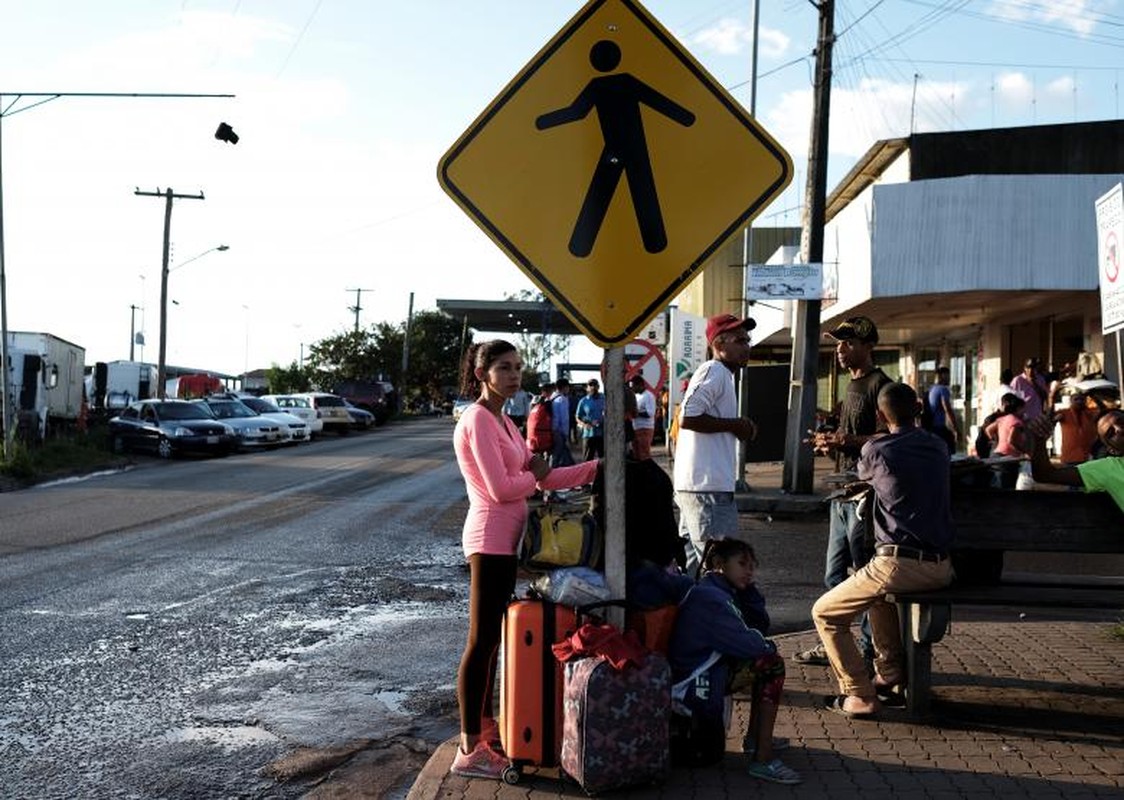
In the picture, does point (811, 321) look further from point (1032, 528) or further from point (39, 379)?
point (39, 379)

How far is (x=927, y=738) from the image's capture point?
5.39m

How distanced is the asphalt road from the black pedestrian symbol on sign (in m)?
2.53

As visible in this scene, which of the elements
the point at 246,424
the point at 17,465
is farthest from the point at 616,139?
the point at 246,424

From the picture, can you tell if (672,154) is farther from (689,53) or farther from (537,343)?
(537,343)

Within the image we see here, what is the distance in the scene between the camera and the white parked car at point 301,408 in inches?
1631

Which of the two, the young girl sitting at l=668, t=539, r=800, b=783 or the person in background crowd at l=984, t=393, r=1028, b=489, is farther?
the person in background crowd at l=984, t=393, r=1028, b=489

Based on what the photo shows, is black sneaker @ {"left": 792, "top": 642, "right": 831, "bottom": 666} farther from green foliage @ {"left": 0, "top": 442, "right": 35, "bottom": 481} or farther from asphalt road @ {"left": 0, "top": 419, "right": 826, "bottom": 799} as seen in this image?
green foliage @ {"left": 0, "top": 442, "right": 35, "bottom": 481}

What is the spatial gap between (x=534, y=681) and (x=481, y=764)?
44 centimetres

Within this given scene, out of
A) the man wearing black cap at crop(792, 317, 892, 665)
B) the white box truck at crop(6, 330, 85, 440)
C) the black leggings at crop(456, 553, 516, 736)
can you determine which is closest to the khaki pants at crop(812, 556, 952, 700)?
the man wearing black cap at crop(792, 317, 892, 665)

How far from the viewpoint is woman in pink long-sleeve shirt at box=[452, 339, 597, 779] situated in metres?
4.78

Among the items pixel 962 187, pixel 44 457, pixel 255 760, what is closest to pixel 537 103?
pixel 255 760

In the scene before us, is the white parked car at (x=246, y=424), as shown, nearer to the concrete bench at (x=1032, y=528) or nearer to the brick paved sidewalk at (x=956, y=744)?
the brick paved sidewalk at (x=956, y=744)

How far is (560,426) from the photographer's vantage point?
1997cm

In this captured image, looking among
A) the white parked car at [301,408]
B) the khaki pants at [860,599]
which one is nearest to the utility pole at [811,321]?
the khaki pants at [860,599]
